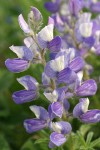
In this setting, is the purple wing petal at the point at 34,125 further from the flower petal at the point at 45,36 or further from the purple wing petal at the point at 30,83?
the flower petal at the point at 45,36

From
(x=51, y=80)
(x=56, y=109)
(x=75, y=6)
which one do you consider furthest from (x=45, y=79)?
(x=75, y=6)

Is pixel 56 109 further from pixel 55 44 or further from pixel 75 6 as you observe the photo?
pixel 75 6

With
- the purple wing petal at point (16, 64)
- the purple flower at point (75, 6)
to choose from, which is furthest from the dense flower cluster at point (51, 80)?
the purple flower at point (75, 6)

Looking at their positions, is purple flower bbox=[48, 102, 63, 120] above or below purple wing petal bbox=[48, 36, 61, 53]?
below

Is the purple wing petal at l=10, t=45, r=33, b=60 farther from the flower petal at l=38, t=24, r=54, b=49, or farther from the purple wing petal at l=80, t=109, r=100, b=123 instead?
the purple wing petal at l=80, t=109, r=100, b=123

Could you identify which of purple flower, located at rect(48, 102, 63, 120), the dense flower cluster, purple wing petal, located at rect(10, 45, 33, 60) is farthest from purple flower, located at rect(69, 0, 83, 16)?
purple flower, located at rect(48, 102, 63, 120)

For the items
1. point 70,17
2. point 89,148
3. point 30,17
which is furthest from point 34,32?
point 70,17

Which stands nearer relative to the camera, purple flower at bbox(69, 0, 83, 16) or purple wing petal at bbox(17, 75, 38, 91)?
purple wing petal at bbox(17, 75, 38, 91)
